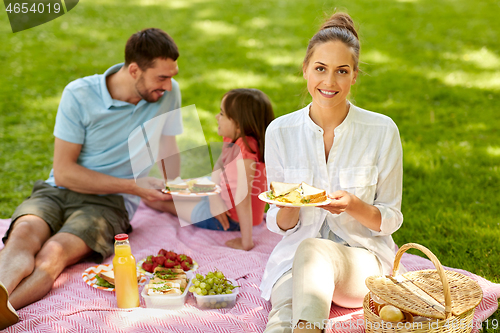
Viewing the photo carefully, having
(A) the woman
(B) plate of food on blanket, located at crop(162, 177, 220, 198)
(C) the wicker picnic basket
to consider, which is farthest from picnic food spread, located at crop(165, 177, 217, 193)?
(C) the wicker picnic basket

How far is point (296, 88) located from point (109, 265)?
4.34 metres

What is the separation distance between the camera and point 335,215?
263 centimetres

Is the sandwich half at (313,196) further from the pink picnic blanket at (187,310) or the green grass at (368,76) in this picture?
the green grass at (368,76)

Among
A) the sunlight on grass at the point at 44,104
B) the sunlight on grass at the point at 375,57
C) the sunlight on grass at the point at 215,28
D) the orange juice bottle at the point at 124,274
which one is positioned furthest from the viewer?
the sunlight on grass at the point at 215,28

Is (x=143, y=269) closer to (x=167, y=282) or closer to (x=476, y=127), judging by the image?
(x=167, y=282)

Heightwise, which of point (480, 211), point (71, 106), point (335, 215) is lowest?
point (480, 211)

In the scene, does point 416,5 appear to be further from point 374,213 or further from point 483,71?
point 374,213

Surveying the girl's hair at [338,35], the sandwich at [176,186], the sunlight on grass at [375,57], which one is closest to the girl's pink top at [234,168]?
the sandwich at [176,186]

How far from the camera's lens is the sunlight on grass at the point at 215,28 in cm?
878

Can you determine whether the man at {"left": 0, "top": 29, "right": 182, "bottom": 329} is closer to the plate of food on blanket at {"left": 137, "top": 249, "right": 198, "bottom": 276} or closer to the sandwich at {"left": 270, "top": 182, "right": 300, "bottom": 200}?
the plate of food on blanket at {"left": 137, "top": 249, "right": 198, "bottom": 276}

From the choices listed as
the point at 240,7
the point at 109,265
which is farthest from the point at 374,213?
the point at 240,7

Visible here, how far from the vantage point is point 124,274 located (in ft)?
8.90

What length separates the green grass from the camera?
4.21 m

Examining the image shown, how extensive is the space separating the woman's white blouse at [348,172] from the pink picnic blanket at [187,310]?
220 mm
